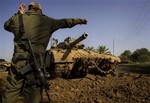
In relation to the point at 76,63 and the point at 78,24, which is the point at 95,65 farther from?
the point at 78,24

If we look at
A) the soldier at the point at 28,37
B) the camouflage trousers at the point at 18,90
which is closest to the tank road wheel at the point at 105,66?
the soldier at the point at 28,37

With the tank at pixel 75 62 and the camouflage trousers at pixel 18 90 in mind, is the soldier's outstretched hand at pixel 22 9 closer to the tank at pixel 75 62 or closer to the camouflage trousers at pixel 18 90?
the camouflage trousers at pixel 18 90

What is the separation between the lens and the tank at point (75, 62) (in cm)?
1353

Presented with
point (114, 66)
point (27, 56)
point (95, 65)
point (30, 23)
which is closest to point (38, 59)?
point (27, 56)

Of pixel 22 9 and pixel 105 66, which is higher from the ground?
pixel 22 9

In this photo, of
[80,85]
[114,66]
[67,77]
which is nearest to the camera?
[80,85]

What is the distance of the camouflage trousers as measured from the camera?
4.34 meters

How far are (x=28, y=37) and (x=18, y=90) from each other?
81cm

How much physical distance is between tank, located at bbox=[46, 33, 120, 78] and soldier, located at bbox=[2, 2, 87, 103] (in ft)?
26.8

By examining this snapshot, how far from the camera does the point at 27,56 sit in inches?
174

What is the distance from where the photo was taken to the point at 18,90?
4.39 m

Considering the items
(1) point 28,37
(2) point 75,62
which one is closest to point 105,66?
(2) point 75,62

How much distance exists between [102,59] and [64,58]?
2.12m

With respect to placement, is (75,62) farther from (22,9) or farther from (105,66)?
(22,9)
